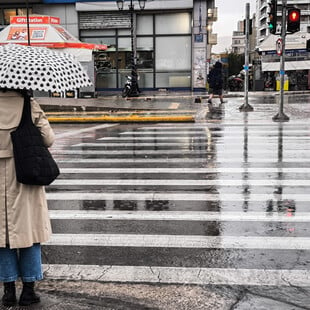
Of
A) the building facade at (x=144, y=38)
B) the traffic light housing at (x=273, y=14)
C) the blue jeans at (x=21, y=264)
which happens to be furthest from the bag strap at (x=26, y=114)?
the building facade at (x=144, y=38)

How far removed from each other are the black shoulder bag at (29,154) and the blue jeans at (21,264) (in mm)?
568

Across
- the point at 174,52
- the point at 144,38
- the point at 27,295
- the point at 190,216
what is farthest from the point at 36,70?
the point at 144,38

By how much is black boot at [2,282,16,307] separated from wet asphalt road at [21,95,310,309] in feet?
2.05

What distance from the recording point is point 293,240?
5461 millimetres

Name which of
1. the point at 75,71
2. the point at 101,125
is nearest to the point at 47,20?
the point at 101,125

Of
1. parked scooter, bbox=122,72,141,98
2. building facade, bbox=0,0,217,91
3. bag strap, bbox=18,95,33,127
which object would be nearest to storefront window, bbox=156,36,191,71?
building facade, bbox=0,0,217,91

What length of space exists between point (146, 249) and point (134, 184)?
303 centimetres

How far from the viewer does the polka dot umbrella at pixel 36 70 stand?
12.0 ft

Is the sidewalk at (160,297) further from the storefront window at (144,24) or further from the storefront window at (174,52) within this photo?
the storefront window at (144,24)

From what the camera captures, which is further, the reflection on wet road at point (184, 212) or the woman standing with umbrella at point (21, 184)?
the reflection on wet road at point (184, 212)

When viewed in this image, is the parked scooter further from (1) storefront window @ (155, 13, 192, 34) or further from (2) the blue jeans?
(2) the blue jeans

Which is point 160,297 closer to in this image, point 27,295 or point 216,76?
point 27,295

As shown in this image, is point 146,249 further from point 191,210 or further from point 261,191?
point 261,191

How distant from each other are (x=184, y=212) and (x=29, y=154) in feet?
10.3
